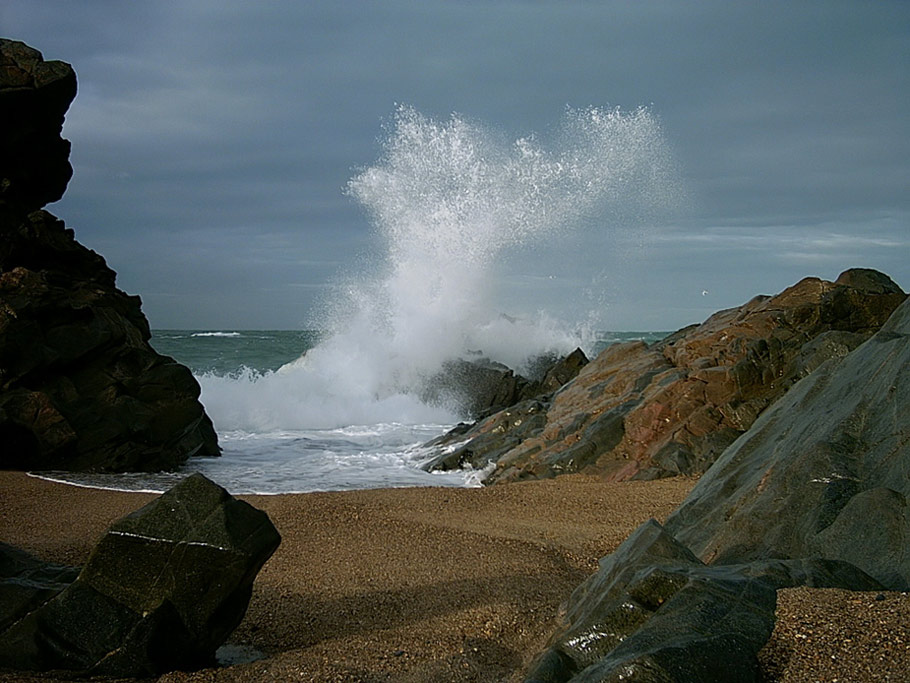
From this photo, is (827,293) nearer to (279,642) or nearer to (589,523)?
(589,523)

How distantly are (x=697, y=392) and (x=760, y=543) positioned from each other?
6283mm

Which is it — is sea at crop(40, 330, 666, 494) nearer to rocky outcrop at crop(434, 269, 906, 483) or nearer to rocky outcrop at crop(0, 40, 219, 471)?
rocky outcrop at crop(0, 40, 219, 471)

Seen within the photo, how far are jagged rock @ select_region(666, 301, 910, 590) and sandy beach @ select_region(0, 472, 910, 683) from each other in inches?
29.2

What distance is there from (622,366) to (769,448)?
7.78 m

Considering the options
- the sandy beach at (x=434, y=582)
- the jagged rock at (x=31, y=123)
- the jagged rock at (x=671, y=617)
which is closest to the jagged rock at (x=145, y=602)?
the sandy beach at (x=434, y=582)

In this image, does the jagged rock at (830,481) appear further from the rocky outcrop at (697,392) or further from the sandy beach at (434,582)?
the rocky outcrop at (697,392)

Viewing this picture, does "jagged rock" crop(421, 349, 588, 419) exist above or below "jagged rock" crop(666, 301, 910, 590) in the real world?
below

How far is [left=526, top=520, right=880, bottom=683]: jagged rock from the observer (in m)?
2.27

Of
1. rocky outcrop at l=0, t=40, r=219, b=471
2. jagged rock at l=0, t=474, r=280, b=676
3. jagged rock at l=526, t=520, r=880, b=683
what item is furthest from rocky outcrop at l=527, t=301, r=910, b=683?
rocky outcrop at l=0, t=40, r=219, b=471

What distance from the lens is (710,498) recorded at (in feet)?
16.5

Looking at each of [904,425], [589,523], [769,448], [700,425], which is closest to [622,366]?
[700,425]

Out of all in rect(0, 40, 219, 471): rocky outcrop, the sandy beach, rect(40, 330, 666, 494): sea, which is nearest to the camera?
the sandy beach

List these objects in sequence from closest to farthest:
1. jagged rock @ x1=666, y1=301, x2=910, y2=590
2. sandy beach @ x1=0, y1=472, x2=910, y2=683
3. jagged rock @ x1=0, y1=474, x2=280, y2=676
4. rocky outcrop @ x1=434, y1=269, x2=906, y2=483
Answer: sandy beach @ x1=0, y1=472, x2=910, y2=683 → jagged rock @ x1=0, y1=474, x2=280, y2=676 → jagged rock @ x1=666, y1=301, x2=910, y2=590 → rocky outcrop @ x1=434, y1=269, x2=906, y2=483

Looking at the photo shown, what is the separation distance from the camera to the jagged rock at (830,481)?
11.2ft
